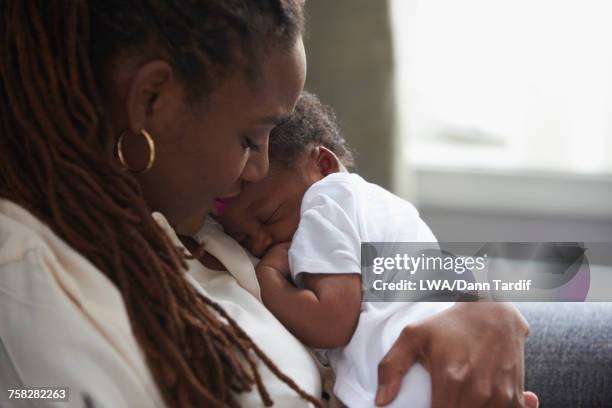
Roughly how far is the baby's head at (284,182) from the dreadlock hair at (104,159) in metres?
0.32

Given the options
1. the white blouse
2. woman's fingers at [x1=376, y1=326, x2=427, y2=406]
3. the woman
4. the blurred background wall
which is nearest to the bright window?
the blurred background wall

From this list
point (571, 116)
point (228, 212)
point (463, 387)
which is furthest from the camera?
point (571, 116)

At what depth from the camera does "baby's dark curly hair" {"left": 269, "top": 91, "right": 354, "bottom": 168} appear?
1.39m

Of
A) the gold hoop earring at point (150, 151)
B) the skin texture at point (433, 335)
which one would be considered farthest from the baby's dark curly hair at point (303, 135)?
the gold hoop earring at point (150, 151)

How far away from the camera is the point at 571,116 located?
265cm

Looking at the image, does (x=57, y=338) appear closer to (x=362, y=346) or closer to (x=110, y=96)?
(x=110, y=96)

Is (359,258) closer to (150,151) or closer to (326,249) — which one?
(326,249)

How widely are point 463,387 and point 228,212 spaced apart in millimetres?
405

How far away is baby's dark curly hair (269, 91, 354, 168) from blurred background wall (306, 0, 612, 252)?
3.05 ft

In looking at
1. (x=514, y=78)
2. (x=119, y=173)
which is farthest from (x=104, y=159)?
(x=514, y=78)

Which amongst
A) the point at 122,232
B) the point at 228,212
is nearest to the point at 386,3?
the point at 228,212

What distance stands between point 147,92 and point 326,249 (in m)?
0.34

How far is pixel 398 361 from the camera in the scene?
1.18 m

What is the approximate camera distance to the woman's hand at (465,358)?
1.18m
